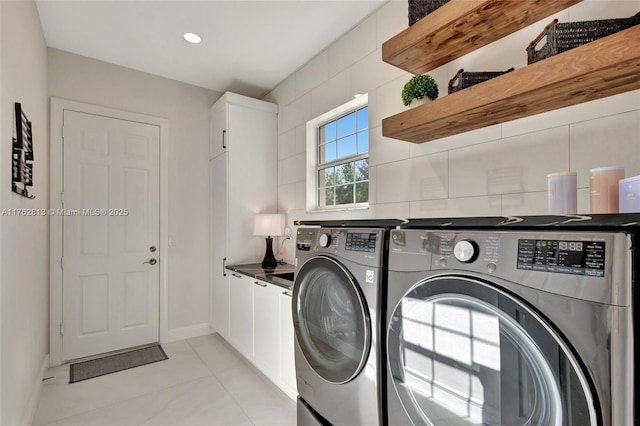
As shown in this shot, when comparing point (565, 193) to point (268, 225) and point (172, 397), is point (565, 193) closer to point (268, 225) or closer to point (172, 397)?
point (268, 225)

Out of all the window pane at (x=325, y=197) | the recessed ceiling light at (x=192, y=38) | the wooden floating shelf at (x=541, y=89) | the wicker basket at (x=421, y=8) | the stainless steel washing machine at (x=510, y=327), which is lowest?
the stainless steel washing machine at (x=510, y=327)

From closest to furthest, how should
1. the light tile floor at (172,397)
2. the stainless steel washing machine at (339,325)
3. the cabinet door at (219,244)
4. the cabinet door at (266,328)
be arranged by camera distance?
the stainless steel washing machine at (339,325) < the light tile floor at (172,397) < the cabinet door at (266,328) < the cabinet door at (219,244)

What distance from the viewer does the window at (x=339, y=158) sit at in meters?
2.62

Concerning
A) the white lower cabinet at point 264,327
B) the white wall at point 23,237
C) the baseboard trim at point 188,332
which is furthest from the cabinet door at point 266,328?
the white wall at point 23,237

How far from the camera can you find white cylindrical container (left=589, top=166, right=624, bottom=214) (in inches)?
39.3

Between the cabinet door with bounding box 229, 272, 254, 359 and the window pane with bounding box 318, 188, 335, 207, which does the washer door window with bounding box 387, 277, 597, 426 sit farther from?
the window pane with bounding box 318, 188, 335, 207

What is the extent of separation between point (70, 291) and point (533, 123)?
3762 mm

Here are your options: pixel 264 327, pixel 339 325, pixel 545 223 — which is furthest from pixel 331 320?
pixel 264 327

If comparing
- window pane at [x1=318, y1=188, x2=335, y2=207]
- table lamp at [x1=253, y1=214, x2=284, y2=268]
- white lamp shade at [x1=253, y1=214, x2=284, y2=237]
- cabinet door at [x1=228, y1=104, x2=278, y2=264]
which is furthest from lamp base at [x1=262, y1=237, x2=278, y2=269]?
window pane at [x1=318, y1=188, x2=335, y2=207]

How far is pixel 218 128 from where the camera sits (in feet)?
11.2

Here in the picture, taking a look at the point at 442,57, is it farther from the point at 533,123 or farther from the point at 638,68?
the point at 638,68

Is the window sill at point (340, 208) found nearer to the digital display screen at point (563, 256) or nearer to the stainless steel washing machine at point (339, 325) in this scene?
the stainless steel washing machine at point (339, 325)

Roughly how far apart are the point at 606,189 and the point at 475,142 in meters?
0.76

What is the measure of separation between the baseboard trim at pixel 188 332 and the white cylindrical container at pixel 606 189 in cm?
359
